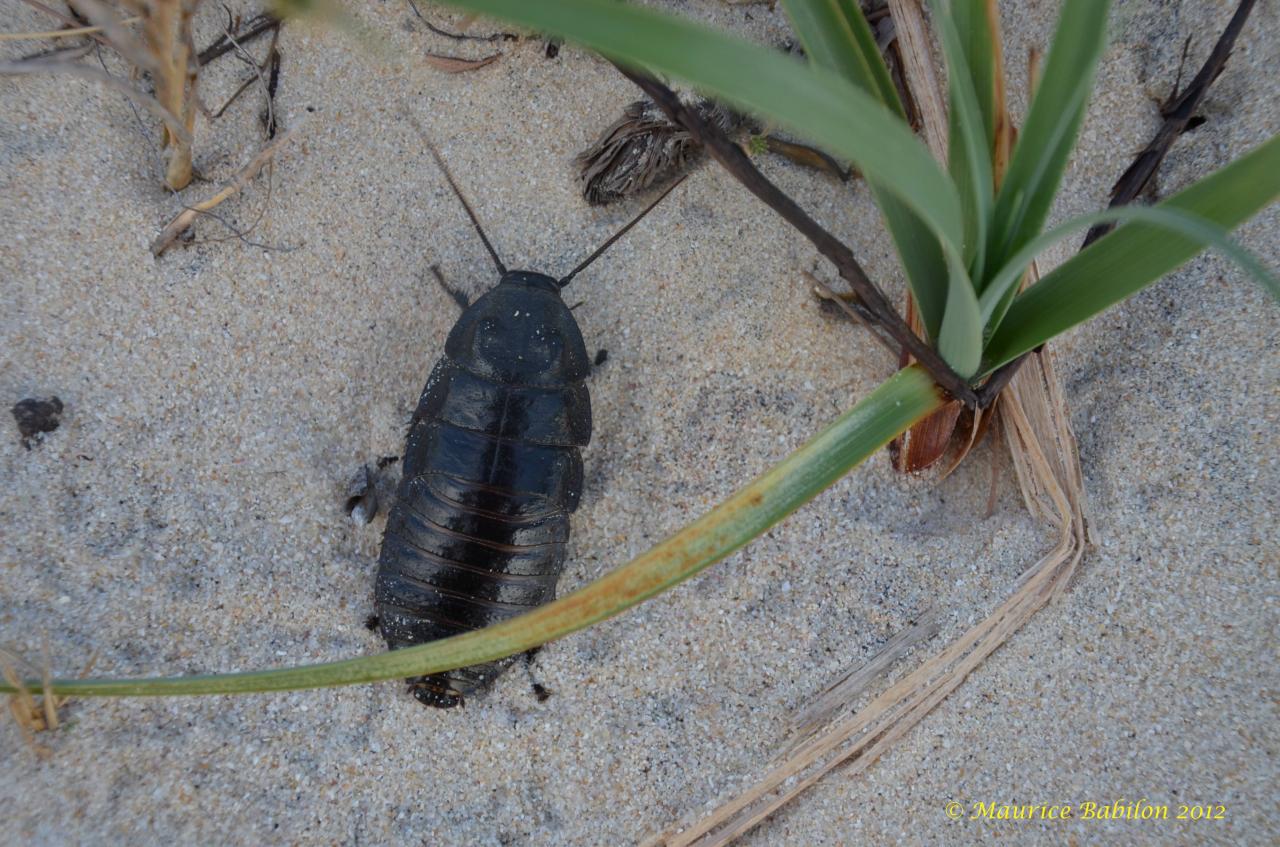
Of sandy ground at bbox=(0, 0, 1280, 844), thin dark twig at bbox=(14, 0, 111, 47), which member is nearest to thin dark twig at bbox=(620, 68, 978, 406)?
sandy ground at bbox=(0, 0, 1280, 844)

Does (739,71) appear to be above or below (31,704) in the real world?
above

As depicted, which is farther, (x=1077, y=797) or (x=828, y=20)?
(x=1077, y=797)

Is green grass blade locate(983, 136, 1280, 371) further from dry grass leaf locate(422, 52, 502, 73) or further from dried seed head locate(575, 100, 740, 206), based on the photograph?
dry grass leaf locate(422, 52, 502, 73)

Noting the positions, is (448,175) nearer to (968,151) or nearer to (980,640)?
(968,151)

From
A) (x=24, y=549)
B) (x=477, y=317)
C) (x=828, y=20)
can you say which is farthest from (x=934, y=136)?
(x=24, y=549)

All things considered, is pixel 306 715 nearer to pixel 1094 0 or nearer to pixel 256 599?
pixel 256 599

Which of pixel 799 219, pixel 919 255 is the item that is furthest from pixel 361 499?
pixel 919 255
